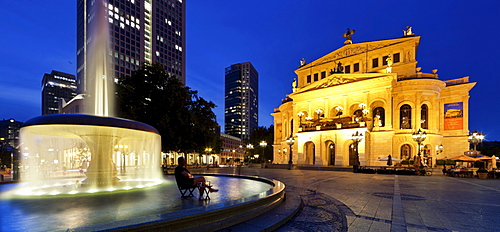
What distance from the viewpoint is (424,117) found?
37062 mm

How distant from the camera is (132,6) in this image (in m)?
79.3

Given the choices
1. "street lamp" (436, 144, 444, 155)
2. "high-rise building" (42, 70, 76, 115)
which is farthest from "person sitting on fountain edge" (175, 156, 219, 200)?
"high-rise building" (42, 70, 76, 115)

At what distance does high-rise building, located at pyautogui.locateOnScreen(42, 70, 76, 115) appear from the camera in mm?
118000

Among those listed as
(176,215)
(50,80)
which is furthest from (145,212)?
(50,80)

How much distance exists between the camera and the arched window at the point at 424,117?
36.7 meters

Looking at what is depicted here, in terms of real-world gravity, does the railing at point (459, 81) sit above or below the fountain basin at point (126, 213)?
above

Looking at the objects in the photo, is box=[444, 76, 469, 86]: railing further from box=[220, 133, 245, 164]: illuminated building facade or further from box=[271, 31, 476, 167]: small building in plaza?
box=[220, 133, 245, 164]: illuminated building facade

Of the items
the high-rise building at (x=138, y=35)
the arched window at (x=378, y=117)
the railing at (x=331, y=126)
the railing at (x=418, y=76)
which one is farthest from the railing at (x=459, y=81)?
the high-rise building at (x=138, y=35)

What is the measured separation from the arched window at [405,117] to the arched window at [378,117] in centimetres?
288

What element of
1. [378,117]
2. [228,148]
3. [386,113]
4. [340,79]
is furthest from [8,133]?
[228,148]

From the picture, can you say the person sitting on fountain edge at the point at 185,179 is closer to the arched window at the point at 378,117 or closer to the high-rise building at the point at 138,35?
the arched window at the point at 378,117

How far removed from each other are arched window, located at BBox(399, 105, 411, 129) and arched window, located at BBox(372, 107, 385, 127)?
288cm

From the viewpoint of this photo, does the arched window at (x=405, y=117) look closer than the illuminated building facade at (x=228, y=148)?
Yes

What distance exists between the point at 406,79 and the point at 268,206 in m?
40.5
